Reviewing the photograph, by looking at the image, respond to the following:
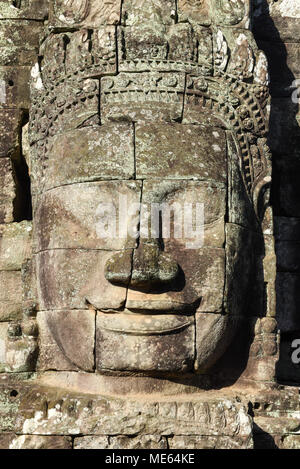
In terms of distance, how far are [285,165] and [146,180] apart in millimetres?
1954

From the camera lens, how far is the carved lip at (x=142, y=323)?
254 inches

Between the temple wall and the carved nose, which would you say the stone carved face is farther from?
the temple wall

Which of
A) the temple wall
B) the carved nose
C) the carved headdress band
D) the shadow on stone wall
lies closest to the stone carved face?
the carved nose

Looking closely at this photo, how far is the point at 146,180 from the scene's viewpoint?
6660 mm

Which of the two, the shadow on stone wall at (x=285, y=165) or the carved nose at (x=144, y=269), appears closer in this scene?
the carved nose at (x=144, y=269)

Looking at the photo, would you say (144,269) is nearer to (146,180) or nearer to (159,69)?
(146,180)

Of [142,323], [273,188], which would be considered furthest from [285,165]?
[142,323]

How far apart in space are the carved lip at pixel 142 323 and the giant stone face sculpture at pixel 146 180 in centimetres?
1

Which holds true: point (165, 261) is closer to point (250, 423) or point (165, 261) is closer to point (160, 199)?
point (160, 199)

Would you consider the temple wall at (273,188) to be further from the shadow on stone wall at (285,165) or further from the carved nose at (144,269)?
the carved nose at (144,269)

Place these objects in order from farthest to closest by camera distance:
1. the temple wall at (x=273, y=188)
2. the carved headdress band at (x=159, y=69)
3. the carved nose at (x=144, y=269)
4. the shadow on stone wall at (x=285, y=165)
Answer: the shadow on stone wall at (x=285, y=165) → the carved headdress band at (x=159, y=69) → the temple wall at (x=273, y=188) → the carved nose at (x=144, y=269)

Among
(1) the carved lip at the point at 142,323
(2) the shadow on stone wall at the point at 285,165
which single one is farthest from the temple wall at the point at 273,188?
(1) the carved lip at the point at 142,323

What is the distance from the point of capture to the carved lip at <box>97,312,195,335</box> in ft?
21.1

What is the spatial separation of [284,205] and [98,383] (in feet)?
8.49
